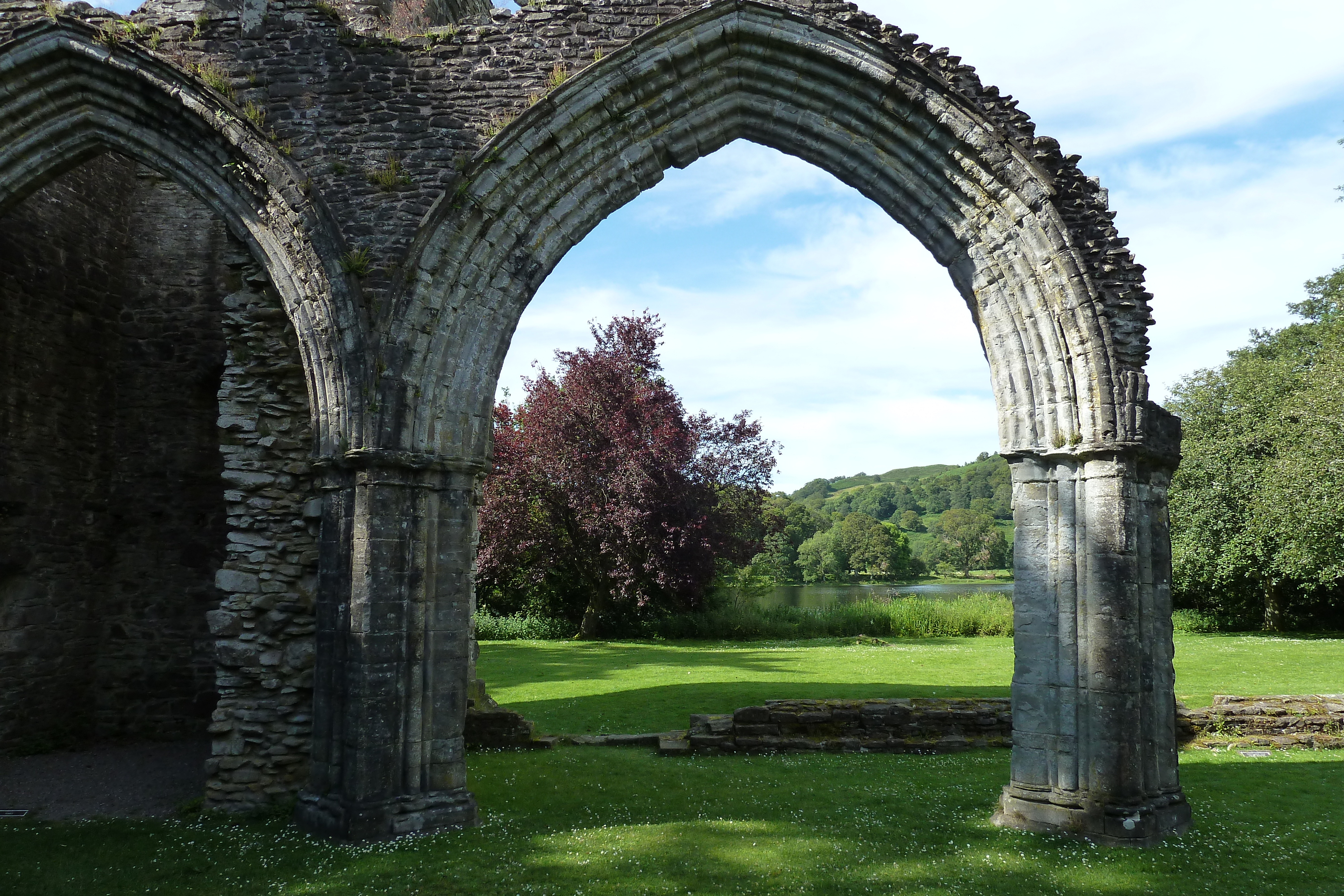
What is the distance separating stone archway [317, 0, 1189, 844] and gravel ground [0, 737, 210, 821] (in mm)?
1793

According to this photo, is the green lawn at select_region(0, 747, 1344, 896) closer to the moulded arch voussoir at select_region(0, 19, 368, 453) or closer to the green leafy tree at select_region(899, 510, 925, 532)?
the moulded arch voussoir at select_region(0, 19, 368, 453)

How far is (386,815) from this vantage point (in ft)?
17.1

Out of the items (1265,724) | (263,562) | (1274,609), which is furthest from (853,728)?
(1274,609)

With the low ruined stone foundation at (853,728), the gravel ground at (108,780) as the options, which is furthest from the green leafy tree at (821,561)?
the gravel ground at (108,780)

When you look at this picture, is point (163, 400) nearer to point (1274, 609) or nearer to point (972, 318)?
point (972, 318)

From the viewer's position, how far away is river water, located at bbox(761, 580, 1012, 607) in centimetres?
2298

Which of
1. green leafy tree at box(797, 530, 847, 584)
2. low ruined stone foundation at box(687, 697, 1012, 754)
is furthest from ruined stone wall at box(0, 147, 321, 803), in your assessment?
green leafy tree at box(797, 530, 847, 584)

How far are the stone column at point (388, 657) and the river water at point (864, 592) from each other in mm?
16256

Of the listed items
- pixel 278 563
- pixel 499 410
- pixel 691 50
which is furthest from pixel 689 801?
pixel 499 410

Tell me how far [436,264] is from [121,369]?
4.57 metres

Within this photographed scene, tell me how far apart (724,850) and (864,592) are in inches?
1198

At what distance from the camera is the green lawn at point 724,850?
4469 mm

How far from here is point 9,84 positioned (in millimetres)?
6035

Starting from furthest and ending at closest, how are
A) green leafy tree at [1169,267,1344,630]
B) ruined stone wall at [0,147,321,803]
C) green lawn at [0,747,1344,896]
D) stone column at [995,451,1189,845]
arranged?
green leafy tree at [1169,267,1344,630] → ruined stone wall at [0,147,321,803] → stone column at [995,451,1189,845] → green lawn at [0,747,1344,896]
